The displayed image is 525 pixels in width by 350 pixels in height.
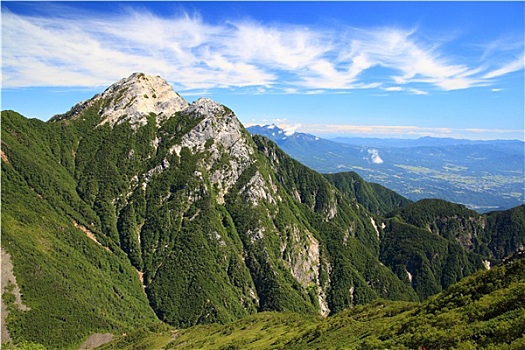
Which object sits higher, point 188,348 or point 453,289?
point 453,289

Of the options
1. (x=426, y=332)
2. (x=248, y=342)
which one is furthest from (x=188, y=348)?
(x=426, y=332)

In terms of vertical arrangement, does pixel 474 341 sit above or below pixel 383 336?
above

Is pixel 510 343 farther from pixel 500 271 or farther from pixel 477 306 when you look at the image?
pixel 500 271

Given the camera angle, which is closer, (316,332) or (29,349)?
(29,349)

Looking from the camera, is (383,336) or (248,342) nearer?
(383,336)

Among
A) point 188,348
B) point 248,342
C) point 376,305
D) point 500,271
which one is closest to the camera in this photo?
point 500,271

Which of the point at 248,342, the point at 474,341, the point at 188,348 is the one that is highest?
the point at 474,341

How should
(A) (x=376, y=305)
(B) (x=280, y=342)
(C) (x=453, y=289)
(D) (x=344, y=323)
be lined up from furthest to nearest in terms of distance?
(A) (x=376, y=305) → (B) (x=280, y=342) → (D) (x=344, y=323) → (C) (x=453, y=289)

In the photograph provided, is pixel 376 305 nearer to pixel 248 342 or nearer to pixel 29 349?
pixel 248 342

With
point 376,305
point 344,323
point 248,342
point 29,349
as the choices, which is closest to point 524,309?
point 344,323
